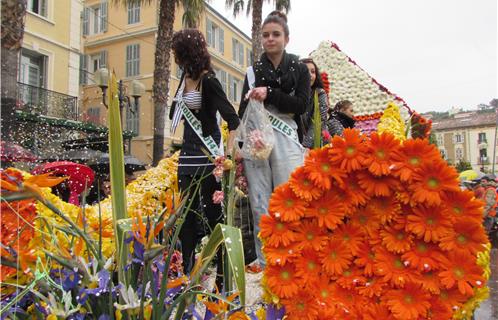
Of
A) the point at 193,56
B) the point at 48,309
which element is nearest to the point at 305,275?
the point at 48,309

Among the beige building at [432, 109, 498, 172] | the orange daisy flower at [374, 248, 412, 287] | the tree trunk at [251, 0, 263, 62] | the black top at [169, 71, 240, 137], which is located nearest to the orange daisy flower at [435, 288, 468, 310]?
the orange daisy flower at [374, 248, 412, 287]

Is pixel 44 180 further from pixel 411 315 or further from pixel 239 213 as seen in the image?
pixel 239 213

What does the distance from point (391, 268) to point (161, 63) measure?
11632mm

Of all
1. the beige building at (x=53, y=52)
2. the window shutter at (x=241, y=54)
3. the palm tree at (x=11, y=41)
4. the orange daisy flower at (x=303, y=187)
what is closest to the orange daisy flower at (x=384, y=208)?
the orange daisy flower at (x=303, y=187)

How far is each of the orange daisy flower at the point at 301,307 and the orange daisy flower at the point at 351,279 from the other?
0.14 metres

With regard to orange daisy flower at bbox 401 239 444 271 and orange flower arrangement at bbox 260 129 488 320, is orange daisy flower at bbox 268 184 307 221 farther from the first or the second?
orange daisy flower at bbox 401 239 444 271

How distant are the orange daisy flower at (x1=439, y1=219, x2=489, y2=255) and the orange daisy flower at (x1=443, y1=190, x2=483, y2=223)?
28 mm

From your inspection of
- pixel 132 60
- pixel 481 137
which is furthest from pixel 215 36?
pixel 481 137

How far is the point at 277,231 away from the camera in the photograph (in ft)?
5.41

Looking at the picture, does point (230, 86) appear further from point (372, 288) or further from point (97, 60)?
point (372, 288)

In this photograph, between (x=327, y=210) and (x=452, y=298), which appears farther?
(x=327, y=210)

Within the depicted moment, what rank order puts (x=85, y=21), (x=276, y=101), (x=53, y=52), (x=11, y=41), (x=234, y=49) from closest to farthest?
(x=276, y=101) → (x=11, y=41) → (x=53, y=52) → (x=85, y=21) → (x=234, y=49)

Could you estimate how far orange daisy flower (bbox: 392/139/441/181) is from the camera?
1.57m

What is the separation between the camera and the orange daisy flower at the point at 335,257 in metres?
1.64
